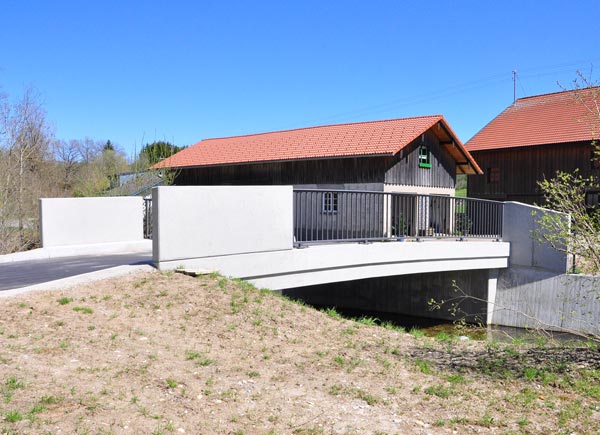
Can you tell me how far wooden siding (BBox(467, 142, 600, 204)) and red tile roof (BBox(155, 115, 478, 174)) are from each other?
6140 mm

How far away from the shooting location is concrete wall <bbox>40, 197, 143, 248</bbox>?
1167 centimetres

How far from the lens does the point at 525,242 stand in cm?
1617

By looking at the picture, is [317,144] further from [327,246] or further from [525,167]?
[525,167]

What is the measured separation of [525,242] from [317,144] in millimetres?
10092

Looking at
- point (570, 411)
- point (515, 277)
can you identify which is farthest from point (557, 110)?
point (570, 411)

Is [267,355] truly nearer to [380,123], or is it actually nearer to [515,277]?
[515,277]

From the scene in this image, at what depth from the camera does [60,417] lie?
4.13 meters

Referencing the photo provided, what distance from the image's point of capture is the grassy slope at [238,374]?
174 inches

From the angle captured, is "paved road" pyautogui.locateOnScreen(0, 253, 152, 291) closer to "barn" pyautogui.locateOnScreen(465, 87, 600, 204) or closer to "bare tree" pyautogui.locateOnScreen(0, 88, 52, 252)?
"bare tree" pyautogui.locateOnScreen(0, 88, 52, 252)

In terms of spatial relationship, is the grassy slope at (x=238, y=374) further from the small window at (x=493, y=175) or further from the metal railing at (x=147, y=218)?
the small window at (x=493, y=175)

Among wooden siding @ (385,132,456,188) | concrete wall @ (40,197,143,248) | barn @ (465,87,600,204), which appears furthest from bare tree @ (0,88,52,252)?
barn @ (465,87,600,204)

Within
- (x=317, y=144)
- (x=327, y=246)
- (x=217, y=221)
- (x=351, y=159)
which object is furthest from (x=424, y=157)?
(x=217, y=221)

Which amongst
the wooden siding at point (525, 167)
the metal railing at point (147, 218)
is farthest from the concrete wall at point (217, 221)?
the wooden siding at point (525, 167)

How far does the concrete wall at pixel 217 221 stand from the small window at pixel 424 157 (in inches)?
544
